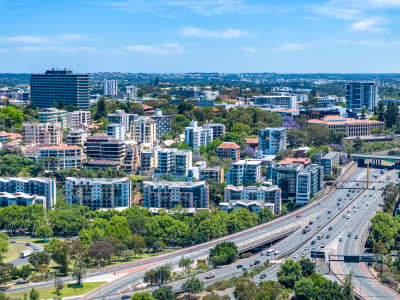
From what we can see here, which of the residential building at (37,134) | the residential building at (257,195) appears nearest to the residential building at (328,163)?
the residential building at (257,195)

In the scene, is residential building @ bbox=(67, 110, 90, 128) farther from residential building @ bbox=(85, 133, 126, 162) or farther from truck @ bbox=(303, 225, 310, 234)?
truck @ bbox=(303, 225, 310, 234)

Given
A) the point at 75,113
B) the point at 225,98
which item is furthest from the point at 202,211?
the point at 225,98

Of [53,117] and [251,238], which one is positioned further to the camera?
[53,117]

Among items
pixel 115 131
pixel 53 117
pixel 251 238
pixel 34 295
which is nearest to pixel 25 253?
pixel 34 295

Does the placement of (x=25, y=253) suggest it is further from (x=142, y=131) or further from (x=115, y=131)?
(x=142, y=131)

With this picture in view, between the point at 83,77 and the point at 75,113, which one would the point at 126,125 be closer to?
the point at 75,113

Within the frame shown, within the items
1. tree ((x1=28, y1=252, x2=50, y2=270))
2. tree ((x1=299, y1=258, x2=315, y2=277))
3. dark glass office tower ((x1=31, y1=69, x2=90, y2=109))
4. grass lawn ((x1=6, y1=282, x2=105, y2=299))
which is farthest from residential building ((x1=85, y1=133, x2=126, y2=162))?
tree ((x1=299, y1=258, x2=315, y2=277))

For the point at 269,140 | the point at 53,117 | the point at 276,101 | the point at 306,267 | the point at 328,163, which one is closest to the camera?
the point at 306,267
